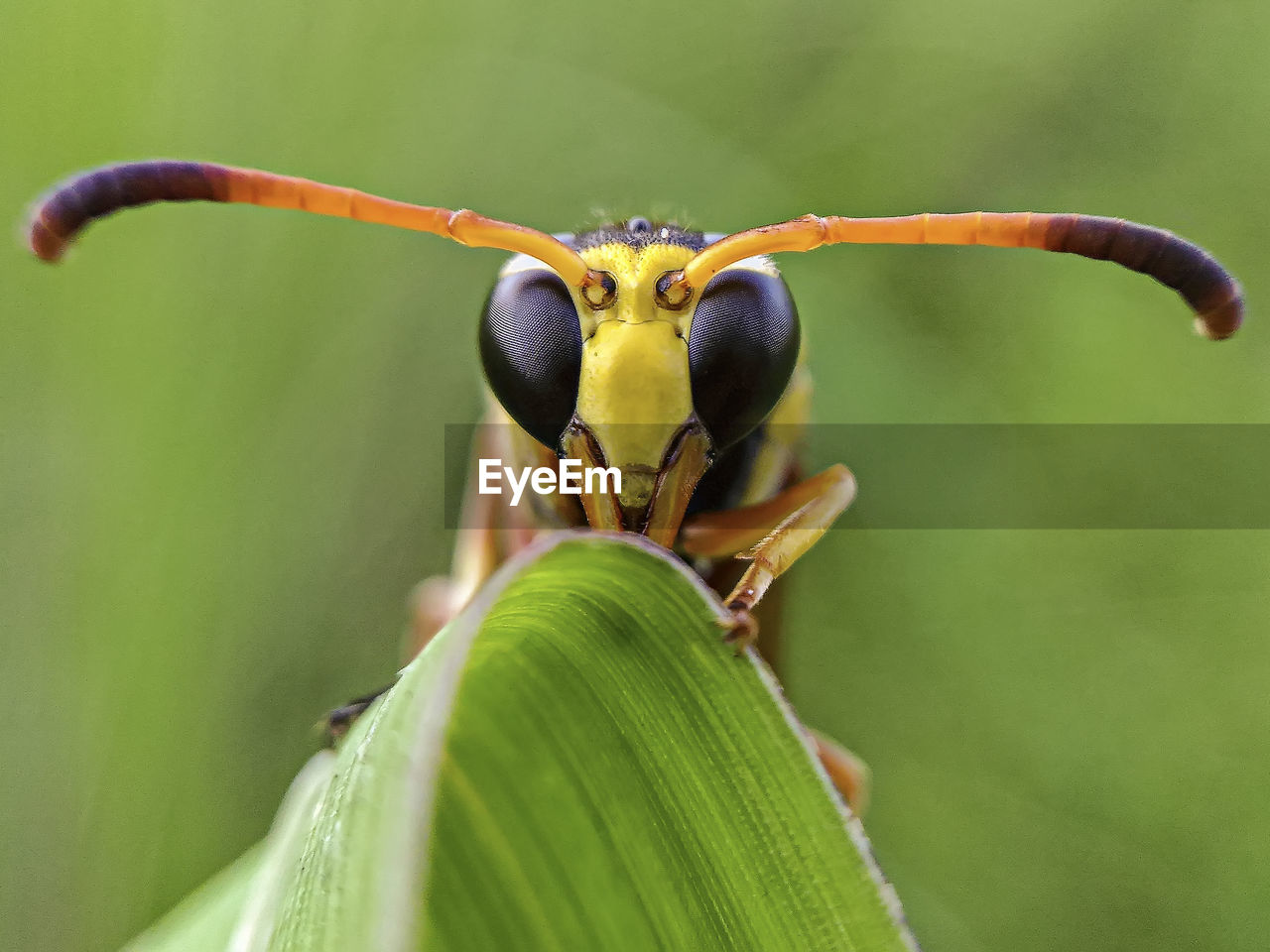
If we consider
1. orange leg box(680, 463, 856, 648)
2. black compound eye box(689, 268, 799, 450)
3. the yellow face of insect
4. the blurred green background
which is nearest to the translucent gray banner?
the blurred green background

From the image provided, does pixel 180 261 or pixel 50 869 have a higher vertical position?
pixel 180 261

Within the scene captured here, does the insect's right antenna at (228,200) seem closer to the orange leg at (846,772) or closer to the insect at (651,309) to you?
the insect at (651,309)

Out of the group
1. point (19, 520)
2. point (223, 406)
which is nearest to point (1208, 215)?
point (223, 406)

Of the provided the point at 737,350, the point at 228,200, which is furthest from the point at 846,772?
the point at 228,200

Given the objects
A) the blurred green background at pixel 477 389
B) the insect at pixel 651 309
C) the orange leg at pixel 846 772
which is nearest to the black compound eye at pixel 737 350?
the insect at pixel 651 309

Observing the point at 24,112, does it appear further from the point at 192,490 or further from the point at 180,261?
the point at 192,490

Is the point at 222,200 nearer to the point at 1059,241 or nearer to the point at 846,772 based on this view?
the point at 1059,241
